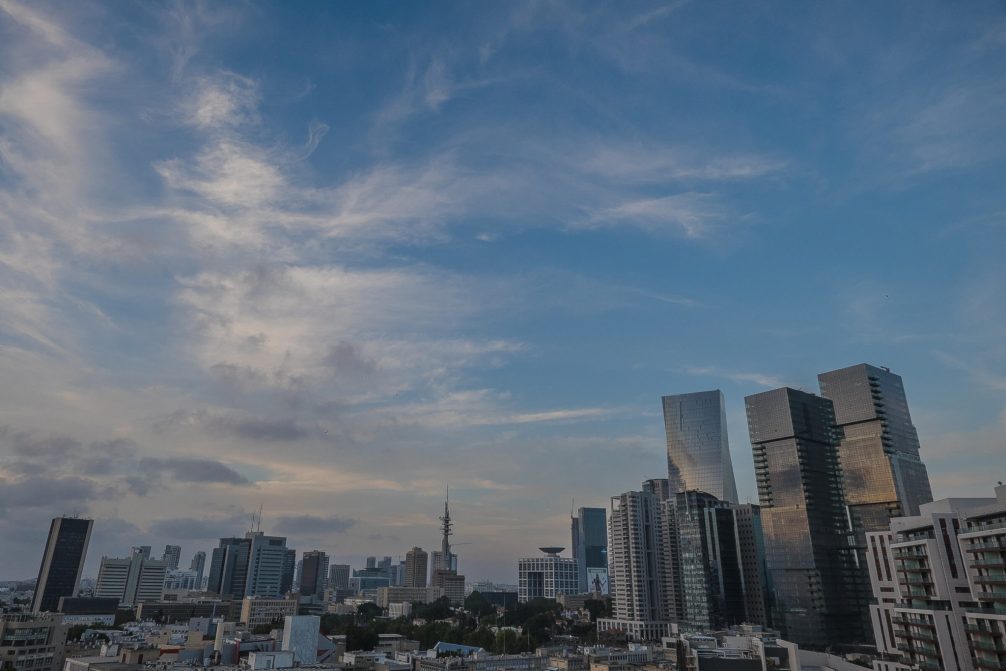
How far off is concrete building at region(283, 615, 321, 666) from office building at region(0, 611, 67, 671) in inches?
1228

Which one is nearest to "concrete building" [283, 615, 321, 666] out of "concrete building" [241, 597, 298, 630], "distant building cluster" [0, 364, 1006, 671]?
"distant building cluster" [0, 364, 1006, 671]

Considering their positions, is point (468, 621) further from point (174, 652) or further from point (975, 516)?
point (975, 516)

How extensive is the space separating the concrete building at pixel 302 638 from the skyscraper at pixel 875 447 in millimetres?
143526

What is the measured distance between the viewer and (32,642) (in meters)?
86.0

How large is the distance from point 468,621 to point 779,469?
4047 inches

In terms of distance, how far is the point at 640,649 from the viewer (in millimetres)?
124125

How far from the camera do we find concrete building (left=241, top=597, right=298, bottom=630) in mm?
159750

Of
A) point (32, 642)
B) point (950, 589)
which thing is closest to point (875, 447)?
point (950, 589)

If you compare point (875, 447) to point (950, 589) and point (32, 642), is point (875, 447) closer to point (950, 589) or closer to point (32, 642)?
point (950, 589)

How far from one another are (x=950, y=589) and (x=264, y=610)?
497ft

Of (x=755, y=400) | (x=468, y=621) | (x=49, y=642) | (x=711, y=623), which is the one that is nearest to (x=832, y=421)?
(x=755, y=400)

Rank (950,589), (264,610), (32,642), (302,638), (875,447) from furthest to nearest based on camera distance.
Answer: (875,447) → (264,610) → (302,638) → (32,642) → (950,589)

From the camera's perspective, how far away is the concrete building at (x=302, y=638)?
89.9 metres

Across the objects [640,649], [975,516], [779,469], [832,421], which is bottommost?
[640,649]
